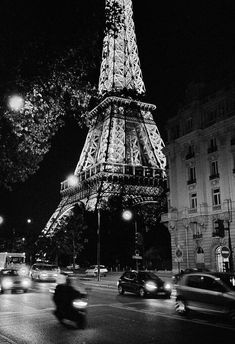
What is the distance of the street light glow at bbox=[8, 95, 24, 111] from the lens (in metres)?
11.8

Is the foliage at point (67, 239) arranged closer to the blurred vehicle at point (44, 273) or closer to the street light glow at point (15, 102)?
the blurred vehicle at point (44, 273)

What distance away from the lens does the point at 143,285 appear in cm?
2189

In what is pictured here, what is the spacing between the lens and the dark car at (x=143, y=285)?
21469 millimetres

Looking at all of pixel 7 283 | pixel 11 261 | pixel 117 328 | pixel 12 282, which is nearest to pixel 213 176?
pixel 11 261

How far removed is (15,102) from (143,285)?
13.7m

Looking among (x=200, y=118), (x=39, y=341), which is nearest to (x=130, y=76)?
(x=200, y=118)

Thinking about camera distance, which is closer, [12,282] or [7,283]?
[7,283]

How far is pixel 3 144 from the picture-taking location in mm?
13258

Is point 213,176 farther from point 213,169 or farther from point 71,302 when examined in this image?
point 71,302

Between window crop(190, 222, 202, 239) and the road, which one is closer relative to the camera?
the road

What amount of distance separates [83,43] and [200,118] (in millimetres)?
35763

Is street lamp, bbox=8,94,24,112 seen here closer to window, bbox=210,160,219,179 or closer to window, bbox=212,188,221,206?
window, bbox=212,188,221,206

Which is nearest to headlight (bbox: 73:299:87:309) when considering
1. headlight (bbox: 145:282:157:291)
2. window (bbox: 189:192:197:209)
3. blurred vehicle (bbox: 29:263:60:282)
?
headlight (bbox: 145:282:157:291)

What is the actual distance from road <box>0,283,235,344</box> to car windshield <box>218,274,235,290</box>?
47.4 inches
